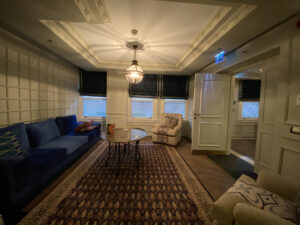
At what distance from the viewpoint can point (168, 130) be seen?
3.78m

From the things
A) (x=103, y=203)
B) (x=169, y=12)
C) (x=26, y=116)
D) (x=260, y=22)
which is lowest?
(x=103, y=203)

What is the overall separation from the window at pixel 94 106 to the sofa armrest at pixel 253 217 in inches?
184

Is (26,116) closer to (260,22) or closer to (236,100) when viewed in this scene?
(260,22)

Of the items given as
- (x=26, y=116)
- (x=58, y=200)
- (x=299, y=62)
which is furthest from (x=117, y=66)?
(x=299, y=62)

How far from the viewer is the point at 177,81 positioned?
4777 millimetres

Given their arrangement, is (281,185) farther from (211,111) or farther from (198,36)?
(198,36)

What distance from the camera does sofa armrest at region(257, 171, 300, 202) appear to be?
1174 millimetres

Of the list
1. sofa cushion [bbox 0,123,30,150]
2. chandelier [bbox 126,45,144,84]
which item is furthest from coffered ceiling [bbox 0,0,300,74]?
sofa cushion [bbox 0,123,30,150]

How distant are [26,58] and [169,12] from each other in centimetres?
299

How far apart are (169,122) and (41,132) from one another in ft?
11.0

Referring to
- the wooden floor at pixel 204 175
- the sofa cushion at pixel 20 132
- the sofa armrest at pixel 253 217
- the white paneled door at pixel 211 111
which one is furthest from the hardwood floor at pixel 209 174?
the sofa cushion at pixel 20 132

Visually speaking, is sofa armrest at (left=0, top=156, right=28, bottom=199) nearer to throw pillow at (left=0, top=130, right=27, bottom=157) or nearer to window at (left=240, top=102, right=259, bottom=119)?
throw pillow at (left=0, top=130, right=27, bottom=157)

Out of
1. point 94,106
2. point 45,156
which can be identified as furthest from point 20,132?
point 94,106

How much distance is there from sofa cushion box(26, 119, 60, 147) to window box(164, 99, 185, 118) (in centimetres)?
367
